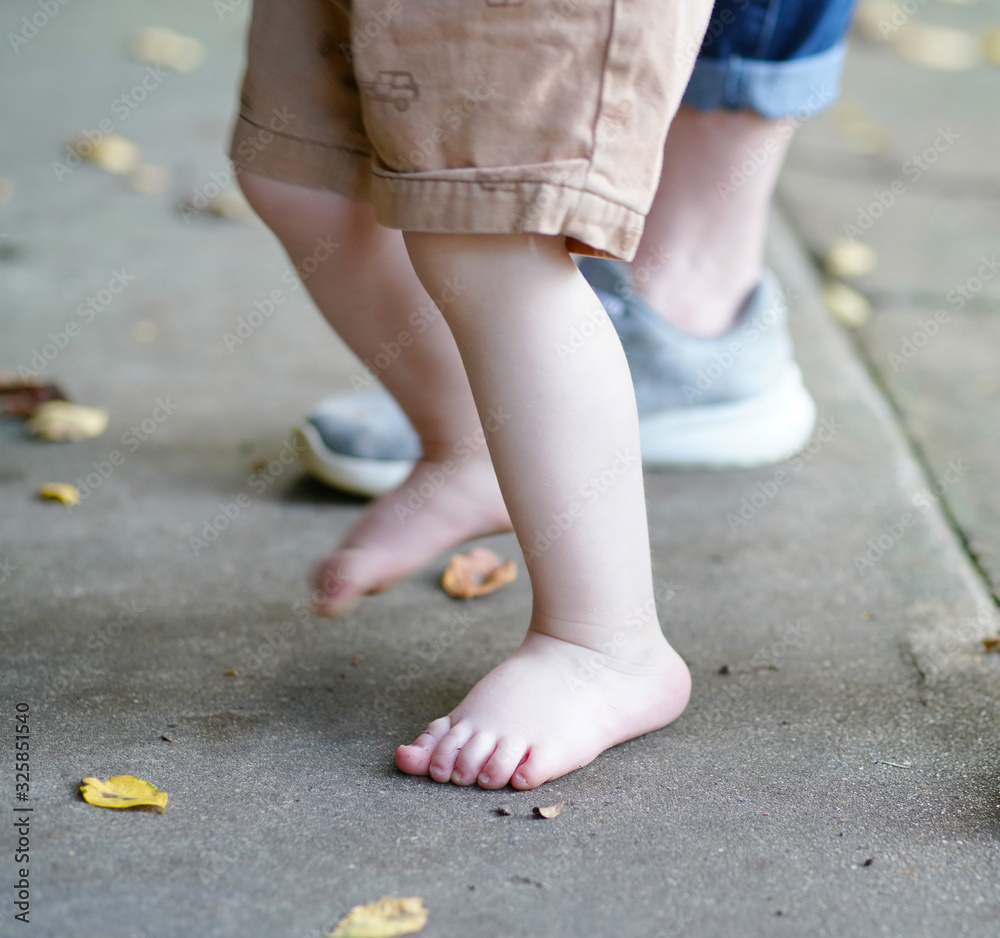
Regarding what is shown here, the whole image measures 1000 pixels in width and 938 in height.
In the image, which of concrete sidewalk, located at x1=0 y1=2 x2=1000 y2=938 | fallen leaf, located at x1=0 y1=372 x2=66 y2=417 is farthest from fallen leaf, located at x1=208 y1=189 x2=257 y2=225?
fallen leaf, located at x1=0 y1=372 x2=66 y2=417

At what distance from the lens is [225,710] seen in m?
1.09

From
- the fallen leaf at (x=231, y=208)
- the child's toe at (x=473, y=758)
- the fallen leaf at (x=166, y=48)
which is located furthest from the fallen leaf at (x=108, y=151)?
the child's toe at (x=473, y=758)

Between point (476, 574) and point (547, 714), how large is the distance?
40 centimetres

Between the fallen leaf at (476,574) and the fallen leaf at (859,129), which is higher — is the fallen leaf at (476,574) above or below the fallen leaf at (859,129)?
below

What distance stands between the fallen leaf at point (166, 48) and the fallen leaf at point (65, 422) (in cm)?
182

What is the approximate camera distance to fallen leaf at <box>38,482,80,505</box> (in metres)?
1.49

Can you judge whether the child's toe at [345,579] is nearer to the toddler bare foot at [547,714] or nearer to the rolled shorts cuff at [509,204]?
the toddler bare foot at [547,714]

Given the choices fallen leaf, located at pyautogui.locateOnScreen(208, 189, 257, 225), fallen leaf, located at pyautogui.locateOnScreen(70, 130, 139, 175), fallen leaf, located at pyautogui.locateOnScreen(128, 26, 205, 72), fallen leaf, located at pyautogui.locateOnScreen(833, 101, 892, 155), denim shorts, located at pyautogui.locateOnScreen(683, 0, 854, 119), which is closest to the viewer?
denim shorts, located at pyautogui.locateOnScreen(683, 0, 854, 119)

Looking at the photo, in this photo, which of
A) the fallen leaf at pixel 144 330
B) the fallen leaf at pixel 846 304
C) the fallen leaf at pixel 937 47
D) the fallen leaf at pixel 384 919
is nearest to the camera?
the fallen leaf at pixel 384 919

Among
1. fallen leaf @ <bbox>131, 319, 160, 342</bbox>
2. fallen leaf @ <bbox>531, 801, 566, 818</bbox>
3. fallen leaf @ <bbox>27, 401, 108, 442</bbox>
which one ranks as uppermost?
fallen leaf @ <bbox>531, 801, 566, 818</bbox>

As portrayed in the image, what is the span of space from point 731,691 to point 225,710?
519 millimetres

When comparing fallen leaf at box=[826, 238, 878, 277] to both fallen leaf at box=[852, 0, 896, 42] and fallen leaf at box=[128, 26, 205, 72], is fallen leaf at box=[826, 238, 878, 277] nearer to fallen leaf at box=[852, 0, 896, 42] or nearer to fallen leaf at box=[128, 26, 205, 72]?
fallen leaf at box=[852, 0, 896, 42]

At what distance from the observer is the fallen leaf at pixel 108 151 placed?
2.60 meters

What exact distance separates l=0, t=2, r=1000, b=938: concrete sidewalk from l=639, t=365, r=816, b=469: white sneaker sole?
0.03m
